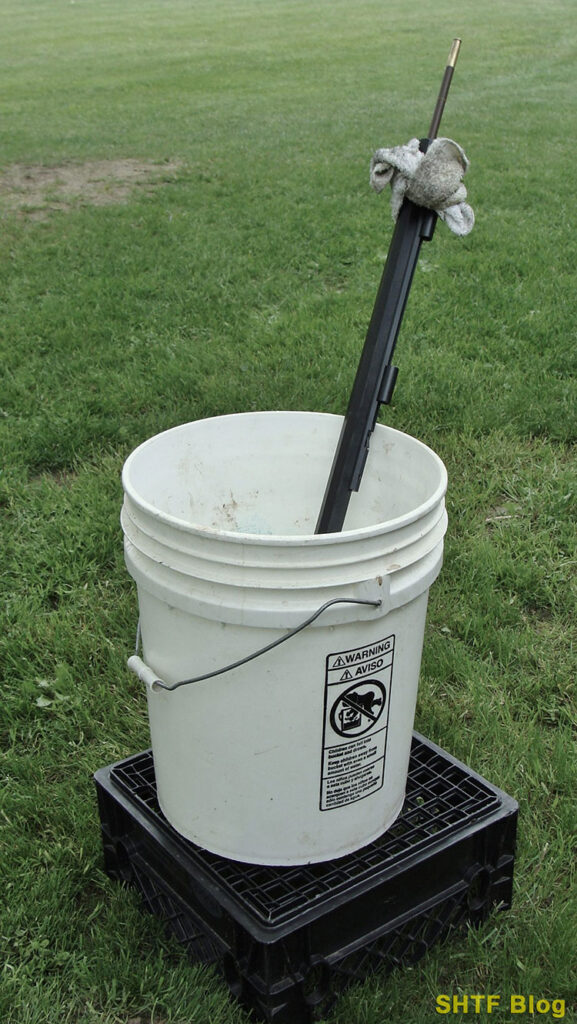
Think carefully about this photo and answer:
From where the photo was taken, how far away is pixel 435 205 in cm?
168

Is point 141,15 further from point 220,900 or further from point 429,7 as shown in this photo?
point 220,900

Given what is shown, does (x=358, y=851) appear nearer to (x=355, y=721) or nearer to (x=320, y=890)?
(x=320, y=890)

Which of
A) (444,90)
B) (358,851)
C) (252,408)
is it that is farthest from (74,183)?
(358,851)

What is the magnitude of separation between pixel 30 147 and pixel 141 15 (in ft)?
59.2

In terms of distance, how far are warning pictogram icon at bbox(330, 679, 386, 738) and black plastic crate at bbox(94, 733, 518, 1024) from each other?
0.31 m

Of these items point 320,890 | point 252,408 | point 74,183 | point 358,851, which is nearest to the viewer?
point 320,890

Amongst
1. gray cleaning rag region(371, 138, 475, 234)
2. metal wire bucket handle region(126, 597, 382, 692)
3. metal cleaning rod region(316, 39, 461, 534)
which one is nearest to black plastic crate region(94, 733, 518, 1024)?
metal wire bucket handle region(126, 597, 382, 692)

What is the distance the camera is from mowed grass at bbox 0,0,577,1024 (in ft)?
6.21

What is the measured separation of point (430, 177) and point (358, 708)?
953mm

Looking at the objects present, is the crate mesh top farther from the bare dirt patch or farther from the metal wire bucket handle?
the bare dirt patch

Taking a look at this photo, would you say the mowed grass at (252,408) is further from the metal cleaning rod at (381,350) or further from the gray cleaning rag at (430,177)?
the gray cleaning rag at (430,177)

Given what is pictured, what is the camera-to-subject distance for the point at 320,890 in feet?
5.82

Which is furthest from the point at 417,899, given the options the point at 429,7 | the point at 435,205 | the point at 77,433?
the point at 429,7

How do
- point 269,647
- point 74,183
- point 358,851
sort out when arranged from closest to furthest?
point 269,647 → point 358,851 → point 74,183
